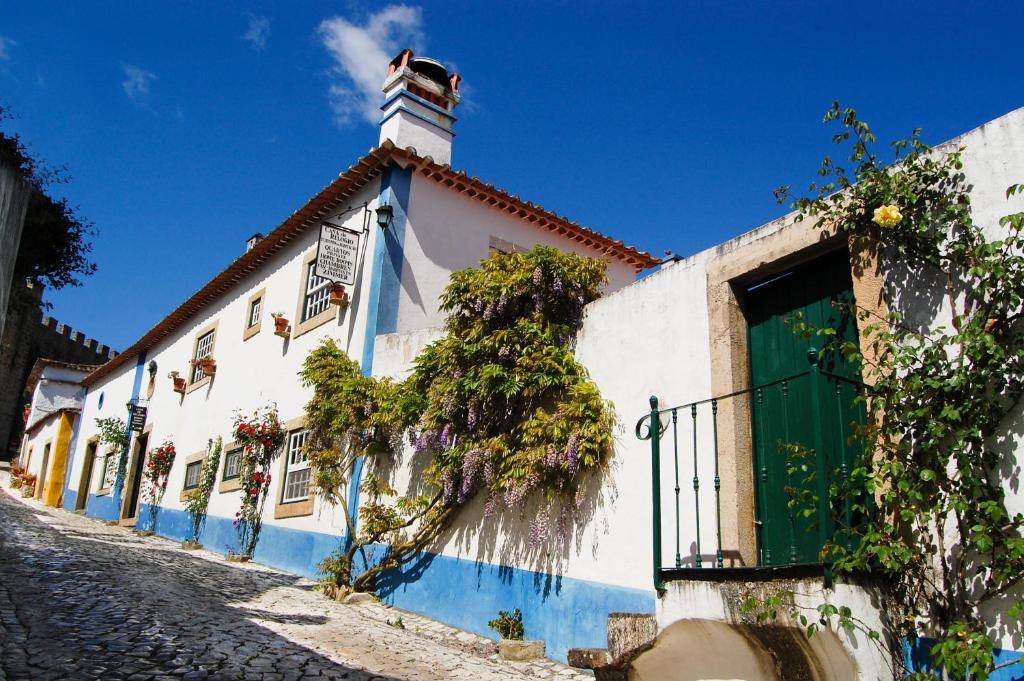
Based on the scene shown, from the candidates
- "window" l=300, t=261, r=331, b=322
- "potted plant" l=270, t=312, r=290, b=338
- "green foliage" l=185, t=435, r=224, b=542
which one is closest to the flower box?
"potted plant" l=270, t=312, r=290, b=338

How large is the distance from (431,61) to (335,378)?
609 centimetres

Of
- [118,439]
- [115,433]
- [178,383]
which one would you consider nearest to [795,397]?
[178,383]

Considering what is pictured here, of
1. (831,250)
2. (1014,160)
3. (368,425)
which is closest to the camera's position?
(1014,160)

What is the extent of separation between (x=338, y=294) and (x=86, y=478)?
Result: 15909 mm

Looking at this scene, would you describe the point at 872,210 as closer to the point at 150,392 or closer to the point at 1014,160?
the point at 1014,160

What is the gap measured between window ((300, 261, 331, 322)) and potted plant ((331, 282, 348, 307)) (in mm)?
859

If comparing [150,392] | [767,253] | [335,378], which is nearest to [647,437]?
[767,253]

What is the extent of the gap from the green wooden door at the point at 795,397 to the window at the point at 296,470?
7338mm

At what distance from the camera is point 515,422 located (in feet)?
24.4

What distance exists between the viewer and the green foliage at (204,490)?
46.1 ft

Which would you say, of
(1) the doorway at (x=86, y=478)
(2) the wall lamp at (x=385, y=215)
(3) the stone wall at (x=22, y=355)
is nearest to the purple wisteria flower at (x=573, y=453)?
(2) the wall lamp at (x=385, y=215)

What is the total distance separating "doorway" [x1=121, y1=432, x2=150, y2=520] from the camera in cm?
1845

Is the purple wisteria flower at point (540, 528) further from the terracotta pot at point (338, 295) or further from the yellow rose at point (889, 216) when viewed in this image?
the terracotta pot at point (338, 295)

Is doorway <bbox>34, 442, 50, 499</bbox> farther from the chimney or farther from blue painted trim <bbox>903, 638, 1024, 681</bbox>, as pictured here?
blue painted trim <bbox>903, 638, 1024, 681</bbox>
